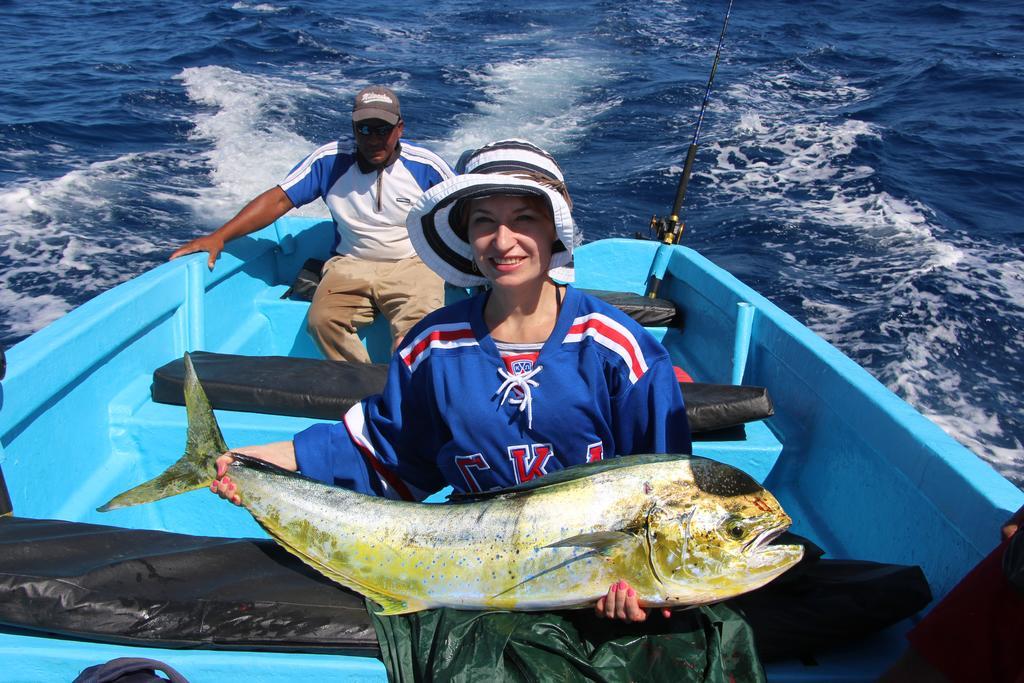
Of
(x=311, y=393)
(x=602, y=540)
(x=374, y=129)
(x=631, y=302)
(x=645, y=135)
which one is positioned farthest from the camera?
(x=645, y=135)

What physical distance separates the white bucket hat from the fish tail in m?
0.76

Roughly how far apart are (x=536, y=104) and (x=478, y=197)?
11248 millimetres

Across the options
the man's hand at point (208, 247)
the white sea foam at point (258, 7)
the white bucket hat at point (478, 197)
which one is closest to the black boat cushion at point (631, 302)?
the man's hand at point (208, 247)

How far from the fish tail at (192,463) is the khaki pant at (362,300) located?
6.82 ft

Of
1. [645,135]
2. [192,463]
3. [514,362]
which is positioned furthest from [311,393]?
[645,135]

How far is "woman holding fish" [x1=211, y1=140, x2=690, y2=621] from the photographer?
192 centimetres

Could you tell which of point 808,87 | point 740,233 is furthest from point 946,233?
point 808,87

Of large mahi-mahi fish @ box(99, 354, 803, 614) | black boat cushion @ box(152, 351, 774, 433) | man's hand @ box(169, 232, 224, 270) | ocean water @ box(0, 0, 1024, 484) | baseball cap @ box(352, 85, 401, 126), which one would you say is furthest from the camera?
ocean water @ box(0, 0, 1024, 484)

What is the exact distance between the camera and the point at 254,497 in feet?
6.62

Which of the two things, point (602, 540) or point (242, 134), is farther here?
point (242, 134)

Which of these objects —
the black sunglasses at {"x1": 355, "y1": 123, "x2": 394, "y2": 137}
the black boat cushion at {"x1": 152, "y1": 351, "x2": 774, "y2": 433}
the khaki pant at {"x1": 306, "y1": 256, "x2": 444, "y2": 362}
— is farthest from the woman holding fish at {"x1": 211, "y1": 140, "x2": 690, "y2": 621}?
the black sunglasses at {"x1": 355, "y1": 123, "x2": 394, "y2": 137}

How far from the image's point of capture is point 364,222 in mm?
4539

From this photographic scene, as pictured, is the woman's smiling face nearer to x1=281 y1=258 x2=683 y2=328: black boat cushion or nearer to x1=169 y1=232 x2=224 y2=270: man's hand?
x1=281 y1=258 x2=683 y2=328: black boat cushion

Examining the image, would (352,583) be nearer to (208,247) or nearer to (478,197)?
(478,197)
